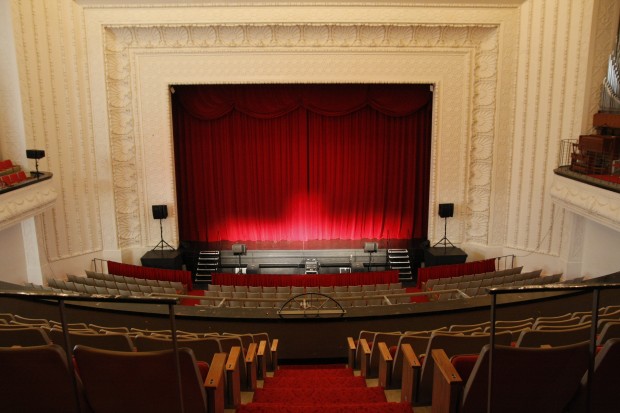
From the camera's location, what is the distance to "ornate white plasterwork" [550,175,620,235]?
31.1ft

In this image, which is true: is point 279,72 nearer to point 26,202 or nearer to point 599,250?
point 26,202

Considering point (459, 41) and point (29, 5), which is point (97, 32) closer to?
point (29, 5)

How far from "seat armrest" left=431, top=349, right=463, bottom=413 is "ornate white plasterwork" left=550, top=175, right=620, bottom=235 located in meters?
7.63

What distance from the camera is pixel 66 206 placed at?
1299 cm

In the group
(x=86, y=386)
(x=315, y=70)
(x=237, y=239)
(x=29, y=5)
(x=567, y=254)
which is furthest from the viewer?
(x=237, y=239)

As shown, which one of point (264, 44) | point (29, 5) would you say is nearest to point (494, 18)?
point (264, 44)

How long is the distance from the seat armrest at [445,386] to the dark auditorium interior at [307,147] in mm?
5679

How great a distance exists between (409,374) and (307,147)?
11.7m

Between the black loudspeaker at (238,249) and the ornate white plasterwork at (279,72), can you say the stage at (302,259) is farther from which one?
the ornate white plasterwork at (279,72)

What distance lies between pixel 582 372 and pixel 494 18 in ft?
A: 39.2

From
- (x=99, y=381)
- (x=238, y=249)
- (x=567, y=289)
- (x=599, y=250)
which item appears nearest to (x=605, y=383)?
(x=567, y=289)

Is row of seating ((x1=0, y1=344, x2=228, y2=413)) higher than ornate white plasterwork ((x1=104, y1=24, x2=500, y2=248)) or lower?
lower

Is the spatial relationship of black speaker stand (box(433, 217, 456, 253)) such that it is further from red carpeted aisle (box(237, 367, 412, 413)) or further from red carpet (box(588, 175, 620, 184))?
red carpeted aisle (box(237, 367, 412, 413))

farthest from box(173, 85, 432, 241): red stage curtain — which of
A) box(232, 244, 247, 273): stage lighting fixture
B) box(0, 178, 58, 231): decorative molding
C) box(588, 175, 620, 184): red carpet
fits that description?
box(588, 175, 620, 184): red carpet
